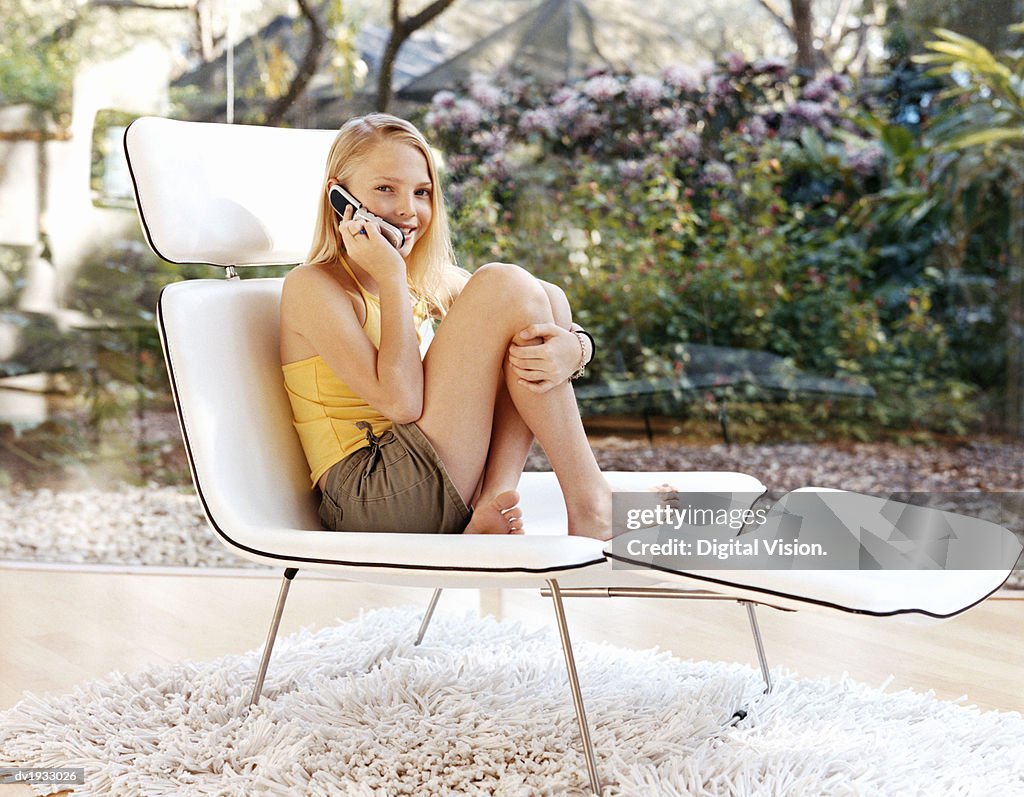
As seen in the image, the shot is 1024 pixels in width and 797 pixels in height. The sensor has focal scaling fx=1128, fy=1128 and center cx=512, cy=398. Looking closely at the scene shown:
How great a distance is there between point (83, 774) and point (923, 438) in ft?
8.75

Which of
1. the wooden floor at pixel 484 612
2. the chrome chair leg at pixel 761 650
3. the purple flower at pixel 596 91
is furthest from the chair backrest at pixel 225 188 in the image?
the purple flower at pixel 596 91

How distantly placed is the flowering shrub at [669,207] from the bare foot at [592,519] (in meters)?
1.80

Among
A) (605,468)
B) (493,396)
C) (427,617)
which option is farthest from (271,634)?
(605,468)

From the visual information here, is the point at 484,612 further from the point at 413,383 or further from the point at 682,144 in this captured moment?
the point at 682,144

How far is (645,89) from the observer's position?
3562mm

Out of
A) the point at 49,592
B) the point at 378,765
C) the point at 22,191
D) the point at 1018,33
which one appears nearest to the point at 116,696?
the point at 378,765

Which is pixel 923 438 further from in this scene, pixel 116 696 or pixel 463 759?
pixel 116 696

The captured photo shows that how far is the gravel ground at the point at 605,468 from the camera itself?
11.4 ft

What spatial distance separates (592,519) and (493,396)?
25cm

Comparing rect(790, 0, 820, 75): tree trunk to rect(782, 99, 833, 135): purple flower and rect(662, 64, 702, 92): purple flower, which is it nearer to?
rect(782, 99, 833, 135): purple flower

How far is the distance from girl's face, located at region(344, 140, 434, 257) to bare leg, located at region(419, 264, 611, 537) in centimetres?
23

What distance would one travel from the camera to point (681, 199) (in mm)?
3598

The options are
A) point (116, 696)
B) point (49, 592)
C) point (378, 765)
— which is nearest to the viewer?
point (378, 765)

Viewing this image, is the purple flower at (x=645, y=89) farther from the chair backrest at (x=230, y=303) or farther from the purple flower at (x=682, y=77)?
the chair backrest at (x=230, y=303)
